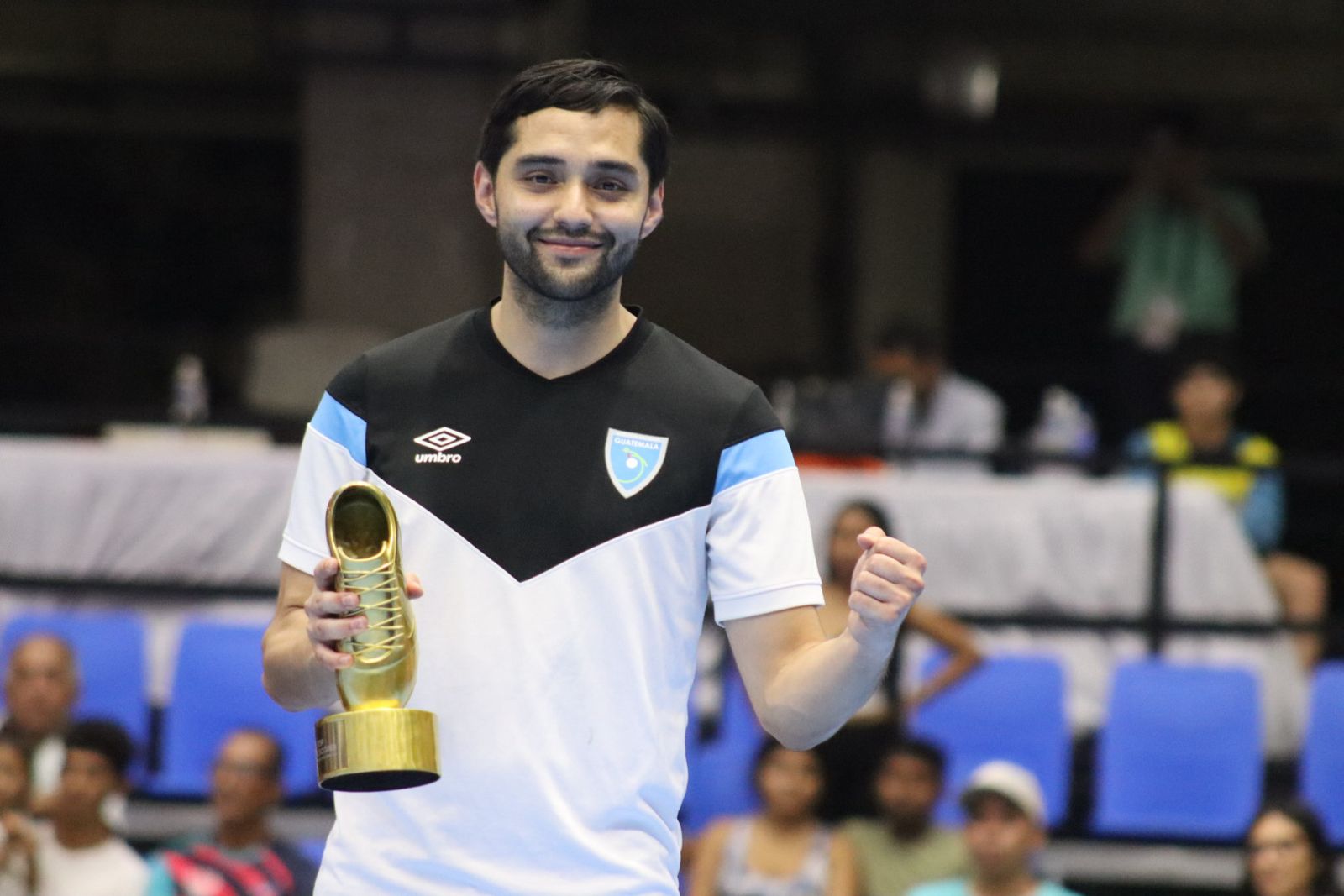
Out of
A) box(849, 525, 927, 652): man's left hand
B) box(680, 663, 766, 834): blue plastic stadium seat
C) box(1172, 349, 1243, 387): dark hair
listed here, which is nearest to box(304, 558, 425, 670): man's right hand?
box(849, 525, 927, 652): man's left hand

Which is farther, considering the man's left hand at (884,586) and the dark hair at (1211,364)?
the dark hair at (1211,364)

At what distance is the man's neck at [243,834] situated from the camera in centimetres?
636

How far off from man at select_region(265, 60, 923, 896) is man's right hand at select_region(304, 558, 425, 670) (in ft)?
0.10

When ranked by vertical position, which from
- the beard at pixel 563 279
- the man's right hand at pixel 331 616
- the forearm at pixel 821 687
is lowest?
the forearm at pixel 821 687

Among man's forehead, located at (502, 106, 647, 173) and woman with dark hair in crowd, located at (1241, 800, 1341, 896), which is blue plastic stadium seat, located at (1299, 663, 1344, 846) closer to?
woman with dark hair in crowd, located at (1241, 800, 1341, 896)

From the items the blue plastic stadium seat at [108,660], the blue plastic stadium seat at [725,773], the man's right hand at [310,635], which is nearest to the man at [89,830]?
the blue plastic stadium seat at [108,660]

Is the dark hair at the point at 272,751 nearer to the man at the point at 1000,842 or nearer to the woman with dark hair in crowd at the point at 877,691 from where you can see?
the woman with dark hair in crowd at the point at 877,691

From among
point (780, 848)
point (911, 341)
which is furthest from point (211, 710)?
point (911, 341)

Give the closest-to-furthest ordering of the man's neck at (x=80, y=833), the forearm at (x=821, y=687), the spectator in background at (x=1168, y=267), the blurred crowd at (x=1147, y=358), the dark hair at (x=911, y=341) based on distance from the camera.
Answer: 1. the forearm at (x=821, y=687)
2. the man's neck at (x=80, y=833)
3. the blurred crowd at (x=1147, y=358)
4. the dark hair at (x=911, y=341)
5. the spectator in background at (x=1168, y=267)

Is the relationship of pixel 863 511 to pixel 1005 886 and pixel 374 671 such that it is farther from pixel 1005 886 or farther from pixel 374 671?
pixel 374 671

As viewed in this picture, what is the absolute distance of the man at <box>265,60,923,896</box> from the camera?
275 cm

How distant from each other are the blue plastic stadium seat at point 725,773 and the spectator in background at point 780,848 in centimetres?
31

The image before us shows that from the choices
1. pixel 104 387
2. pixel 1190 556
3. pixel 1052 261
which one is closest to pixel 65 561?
pixel 1190 556

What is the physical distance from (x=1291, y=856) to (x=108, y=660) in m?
3.92
